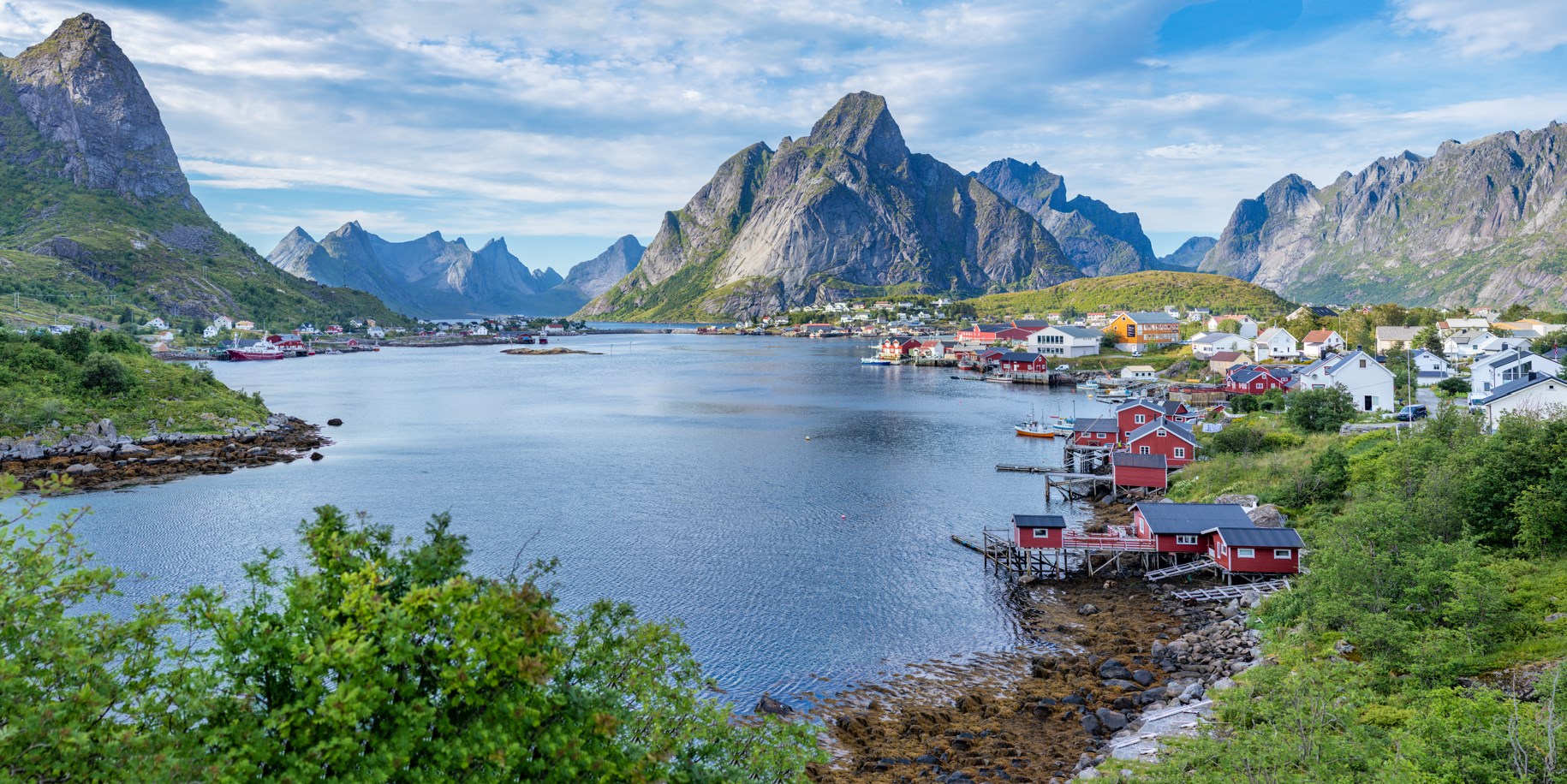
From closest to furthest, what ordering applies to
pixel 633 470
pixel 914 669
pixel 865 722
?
pixel 865 722
pixel 914 669
pixel 633 470

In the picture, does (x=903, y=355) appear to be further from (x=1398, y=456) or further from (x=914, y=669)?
(x=914, y=669)

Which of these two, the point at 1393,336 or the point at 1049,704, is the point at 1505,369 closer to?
the point at 1049,704

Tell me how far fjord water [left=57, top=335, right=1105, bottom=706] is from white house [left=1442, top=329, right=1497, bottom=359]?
47948 mm

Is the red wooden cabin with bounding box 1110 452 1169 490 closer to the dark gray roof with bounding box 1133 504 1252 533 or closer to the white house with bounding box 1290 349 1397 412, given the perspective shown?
the dark gray roof with bounding box 1133 504 1252 533

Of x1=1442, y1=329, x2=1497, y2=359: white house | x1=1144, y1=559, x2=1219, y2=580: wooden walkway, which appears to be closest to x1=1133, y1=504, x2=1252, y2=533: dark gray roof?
x1=1144, y1=559, x2=1219, y2=580: wooden walkway

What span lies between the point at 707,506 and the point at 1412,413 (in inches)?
1801

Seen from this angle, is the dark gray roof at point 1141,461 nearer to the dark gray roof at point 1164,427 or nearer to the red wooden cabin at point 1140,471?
the red wooden cabin at point 1140,471

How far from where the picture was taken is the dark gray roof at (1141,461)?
5141 cm

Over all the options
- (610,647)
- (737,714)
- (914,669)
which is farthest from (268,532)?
(610,647)

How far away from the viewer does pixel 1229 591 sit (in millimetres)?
33625

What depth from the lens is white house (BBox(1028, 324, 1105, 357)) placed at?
138 m

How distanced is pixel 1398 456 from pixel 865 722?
27.6 meters

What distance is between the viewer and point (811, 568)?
1494 inches

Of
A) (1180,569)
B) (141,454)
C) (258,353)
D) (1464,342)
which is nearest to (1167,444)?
(1180,569)
